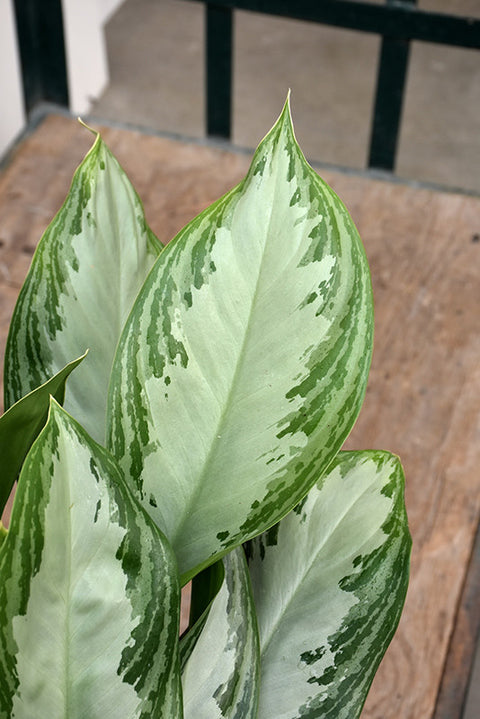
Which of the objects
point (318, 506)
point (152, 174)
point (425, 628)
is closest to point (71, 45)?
point (152, 174)

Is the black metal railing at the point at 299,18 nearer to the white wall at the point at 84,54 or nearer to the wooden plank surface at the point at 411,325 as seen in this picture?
the wooden plank surface at the point at 411,325

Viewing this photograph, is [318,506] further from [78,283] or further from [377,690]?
[377,690]

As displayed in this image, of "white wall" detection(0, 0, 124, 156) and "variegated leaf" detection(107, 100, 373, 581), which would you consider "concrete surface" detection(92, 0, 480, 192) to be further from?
"variegated leaf" detection(107, 100, 373, 581)

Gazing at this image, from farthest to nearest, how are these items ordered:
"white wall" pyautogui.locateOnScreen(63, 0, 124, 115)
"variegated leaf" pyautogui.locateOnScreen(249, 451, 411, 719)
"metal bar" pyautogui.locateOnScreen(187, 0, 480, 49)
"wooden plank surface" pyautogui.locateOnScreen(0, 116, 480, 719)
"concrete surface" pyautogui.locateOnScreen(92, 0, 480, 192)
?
"concrete surface" pyautogui.locateOnScreen(92, 0, 480, 192) < "white wall" pyautogui.locateOnScreen(63, 0, 124, 115) < "metal bar" pyautogui.locateOnScreen(187, 0, 480, 49) < "wooden plank surface" pyautogui.locateOnScreen(0, 116, 480, 719) < "variegated leaf" pyautogui.locateOnScreen(249, 451, 411, 719)

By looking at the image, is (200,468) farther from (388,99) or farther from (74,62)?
(74,62)

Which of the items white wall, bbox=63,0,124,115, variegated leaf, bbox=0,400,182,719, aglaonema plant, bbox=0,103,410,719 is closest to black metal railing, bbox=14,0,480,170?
aglaonema plant, bbox=0,103,410,719
